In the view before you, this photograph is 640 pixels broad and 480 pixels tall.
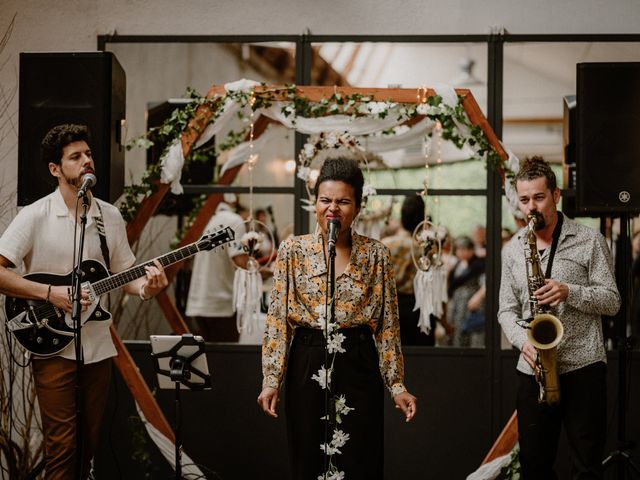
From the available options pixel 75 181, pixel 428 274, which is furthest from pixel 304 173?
pixel 75 181

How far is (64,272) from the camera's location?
4.04 m

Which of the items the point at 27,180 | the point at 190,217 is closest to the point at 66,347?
the point at 27,180

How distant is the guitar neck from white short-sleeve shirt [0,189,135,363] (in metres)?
0.13

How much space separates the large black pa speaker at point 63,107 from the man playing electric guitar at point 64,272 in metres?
0.30

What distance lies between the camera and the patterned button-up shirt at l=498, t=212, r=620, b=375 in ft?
12.4

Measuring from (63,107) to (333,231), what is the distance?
2022 mm

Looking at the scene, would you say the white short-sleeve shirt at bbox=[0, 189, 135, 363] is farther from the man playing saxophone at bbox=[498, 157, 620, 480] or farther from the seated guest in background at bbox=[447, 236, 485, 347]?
the seated guest in background at bbox=[447, 236, 485, 347]

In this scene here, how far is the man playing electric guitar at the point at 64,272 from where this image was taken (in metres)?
3.93

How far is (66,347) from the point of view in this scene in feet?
13.0

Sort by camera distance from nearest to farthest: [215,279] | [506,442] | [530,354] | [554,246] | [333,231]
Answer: [333,231]
[530,354]
[554,246]
[506,442]
[215,279]

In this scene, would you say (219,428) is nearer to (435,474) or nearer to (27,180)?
(435,474)

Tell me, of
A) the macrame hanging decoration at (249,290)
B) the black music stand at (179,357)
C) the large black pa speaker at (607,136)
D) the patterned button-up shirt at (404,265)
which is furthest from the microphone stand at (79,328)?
the patterned button-up shirt at (404,265)

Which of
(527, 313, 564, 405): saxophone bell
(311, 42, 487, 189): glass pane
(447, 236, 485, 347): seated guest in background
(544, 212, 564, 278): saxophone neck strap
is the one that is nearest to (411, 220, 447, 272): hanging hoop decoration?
(311, 42, 487, 189): glass pane

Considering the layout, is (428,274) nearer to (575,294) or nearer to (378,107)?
(378,107)
